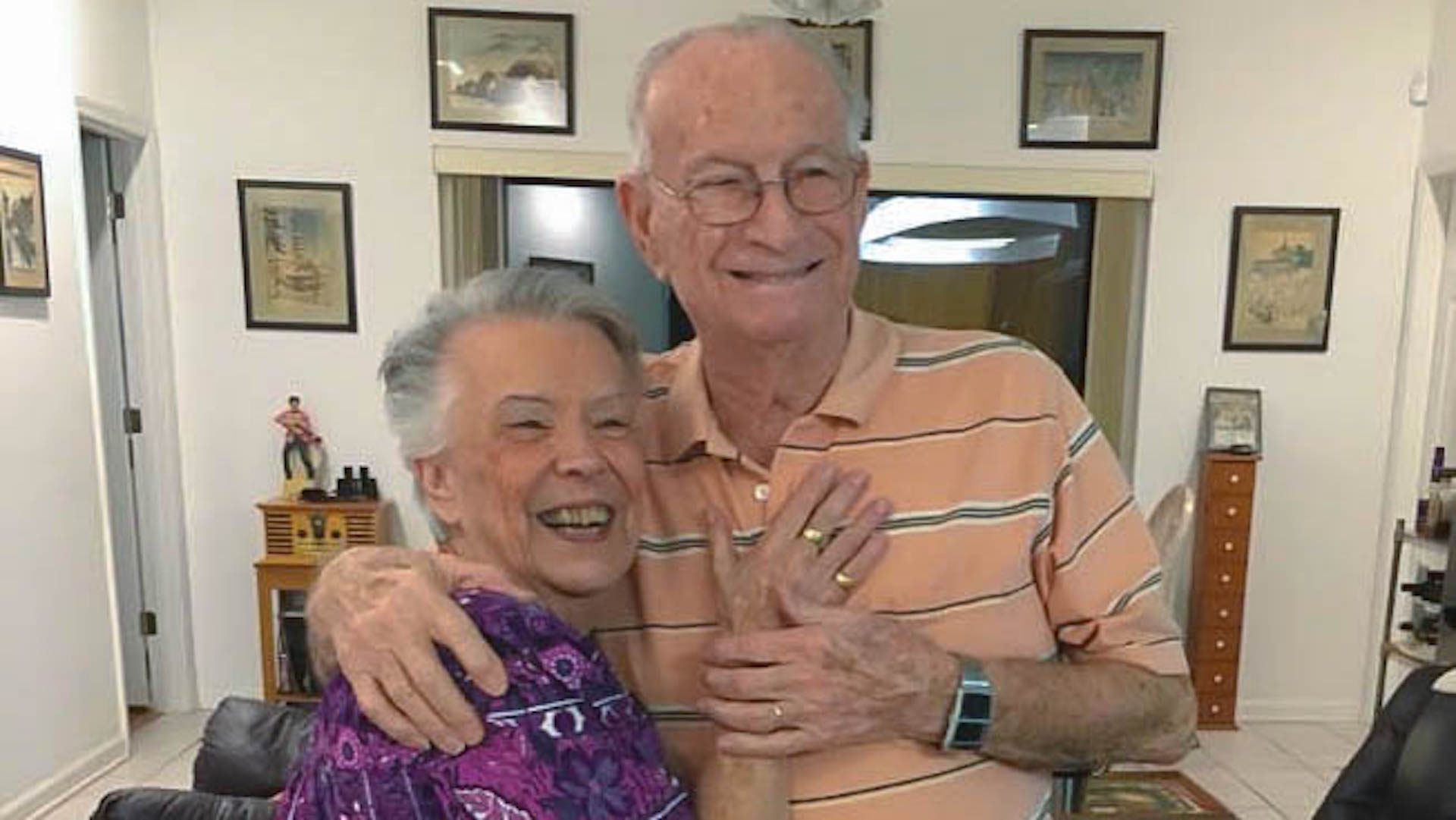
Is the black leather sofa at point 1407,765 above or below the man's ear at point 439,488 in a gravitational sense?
below

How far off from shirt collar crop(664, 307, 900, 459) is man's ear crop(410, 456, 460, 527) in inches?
9.0

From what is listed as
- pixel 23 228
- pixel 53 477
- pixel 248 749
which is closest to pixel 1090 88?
pixel 248 749

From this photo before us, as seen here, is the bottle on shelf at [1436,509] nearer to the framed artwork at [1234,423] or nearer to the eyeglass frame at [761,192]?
the framed artwork at [1234,423]

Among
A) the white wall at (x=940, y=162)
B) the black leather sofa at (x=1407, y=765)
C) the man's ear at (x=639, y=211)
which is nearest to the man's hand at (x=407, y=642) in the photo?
the man's ear at (x=639, y=211)

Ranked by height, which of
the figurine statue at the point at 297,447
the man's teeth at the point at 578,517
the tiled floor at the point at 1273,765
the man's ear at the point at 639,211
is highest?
the man's ear at the point at 639,211

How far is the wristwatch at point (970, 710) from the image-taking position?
0.89 meters

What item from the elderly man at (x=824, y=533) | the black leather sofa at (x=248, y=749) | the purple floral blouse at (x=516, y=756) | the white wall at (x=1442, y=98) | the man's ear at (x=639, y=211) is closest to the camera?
the purple floral blouse at (x=516, y=756)

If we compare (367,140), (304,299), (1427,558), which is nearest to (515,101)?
(367,140)

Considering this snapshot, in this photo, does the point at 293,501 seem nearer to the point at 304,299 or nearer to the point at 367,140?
the point at 304,299

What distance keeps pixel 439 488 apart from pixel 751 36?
54cm

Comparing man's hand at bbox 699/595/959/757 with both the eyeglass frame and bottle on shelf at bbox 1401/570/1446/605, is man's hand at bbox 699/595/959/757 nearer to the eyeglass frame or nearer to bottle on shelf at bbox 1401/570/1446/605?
the eyeglass frame

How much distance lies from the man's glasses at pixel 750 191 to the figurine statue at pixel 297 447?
353 centimetres

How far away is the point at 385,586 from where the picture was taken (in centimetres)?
86

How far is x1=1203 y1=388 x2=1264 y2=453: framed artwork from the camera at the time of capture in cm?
402
